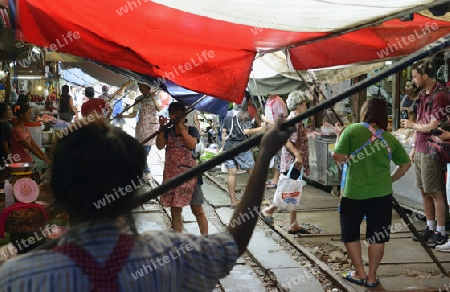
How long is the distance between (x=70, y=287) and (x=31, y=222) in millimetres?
4006

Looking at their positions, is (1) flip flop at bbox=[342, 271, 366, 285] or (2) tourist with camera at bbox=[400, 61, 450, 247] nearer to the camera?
(1) flip flop at bbox=[342, 271, 366, 285]

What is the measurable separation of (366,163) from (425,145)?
1.81 metres

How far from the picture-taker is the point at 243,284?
241 inches

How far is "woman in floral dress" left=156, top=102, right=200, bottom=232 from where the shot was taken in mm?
6359

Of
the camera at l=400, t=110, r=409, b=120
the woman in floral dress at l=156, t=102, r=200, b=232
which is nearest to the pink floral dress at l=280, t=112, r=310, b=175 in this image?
the woman in floral dress at l=156, t=102, r=200, b=232

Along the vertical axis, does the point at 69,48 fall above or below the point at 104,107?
above

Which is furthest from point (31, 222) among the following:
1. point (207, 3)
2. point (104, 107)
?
point (104, 107)

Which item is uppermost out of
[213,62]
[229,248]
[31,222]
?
[213,62]

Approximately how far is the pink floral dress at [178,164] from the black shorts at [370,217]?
6.23 ft

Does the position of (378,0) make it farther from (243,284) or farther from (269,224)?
(269,224)

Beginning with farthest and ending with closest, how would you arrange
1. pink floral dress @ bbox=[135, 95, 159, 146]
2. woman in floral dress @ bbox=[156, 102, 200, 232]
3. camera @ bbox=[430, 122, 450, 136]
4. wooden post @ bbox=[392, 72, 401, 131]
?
pink floral dress @ bbox=[135, 95, 159, 146] → wooden post @ bbox=[392, 72, 401, 131] → camera @ bbox=[430, 122, 450, 136] → woman in floral dress @ bbox=[156, 102, 200, 232]

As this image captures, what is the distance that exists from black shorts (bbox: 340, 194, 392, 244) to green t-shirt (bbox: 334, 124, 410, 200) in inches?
4.0

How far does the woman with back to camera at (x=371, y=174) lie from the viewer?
18.3 ft

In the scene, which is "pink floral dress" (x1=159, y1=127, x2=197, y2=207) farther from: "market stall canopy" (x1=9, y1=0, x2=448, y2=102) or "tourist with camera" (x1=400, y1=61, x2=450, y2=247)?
"tourist with camera" (x1=400, y1=61, x2=450, y2=247)
